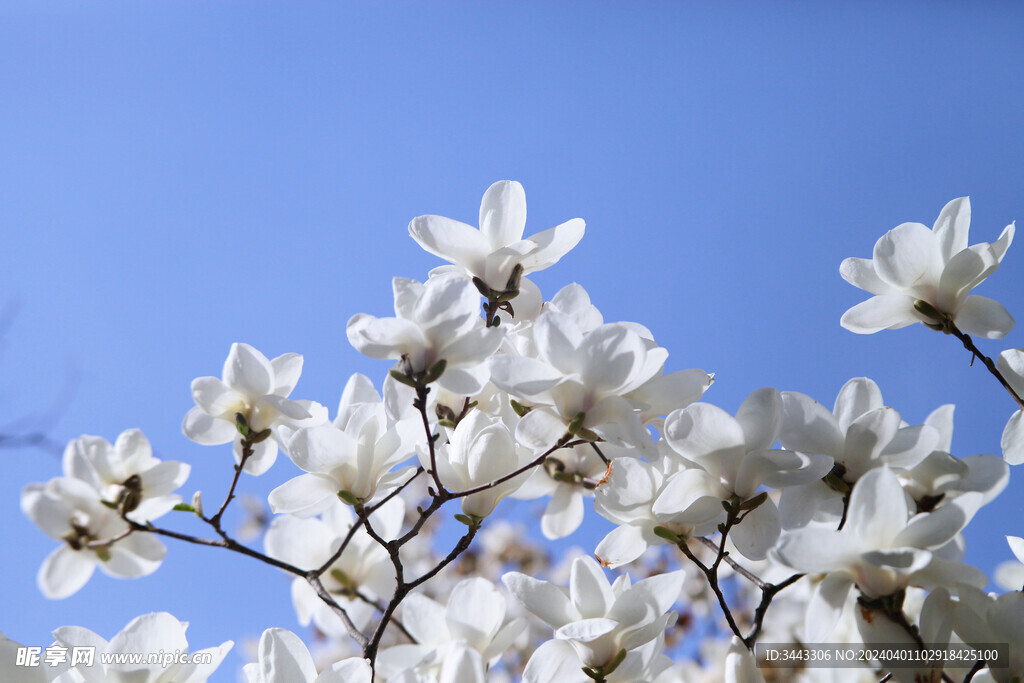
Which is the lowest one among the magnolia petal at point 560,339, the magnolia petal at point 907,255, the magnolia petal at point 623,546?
the magnolia petal at point 623,546

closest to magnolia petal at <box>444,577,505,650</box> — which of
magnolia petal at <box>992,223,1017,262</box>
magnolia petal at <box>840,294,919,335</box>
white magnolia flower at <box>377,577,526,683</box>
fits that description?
white magnolia flower at <box>377,577,526,683</box>

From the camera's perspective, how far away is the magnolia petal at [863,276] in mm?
821

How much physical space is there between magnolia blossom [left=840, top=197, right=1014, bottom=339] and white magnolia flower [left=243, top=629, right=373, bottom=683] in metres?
0.68

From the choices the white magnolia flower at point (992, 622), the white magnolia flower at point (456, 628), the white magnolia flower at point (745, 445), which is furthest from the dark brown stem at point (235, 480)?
the white magnolia flower at point (992, 622)

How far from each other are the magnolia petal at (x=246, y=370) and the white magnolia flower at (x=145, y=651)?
25 cm

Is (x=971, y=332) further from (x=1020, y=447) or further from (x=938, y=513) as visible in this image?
(x=938, y=513)

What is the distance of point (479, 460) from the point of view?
0.71 m

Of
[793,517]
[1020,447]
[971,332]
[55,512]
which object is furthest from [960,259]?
[55,512]

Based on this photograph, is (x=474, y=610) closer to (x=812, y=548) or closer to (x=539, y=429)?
(x=539, y=429)

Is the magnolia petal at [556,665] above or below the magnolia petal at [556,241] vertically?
below

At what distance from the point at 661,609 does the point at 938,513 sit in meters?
0.26

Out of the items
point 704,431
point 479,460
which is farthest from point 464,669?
point 704,431

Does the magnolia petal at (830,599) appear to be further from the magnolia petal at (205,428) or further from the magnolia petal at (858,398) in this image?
the magnolia petal at (205,428)

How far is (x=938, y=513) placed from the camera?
0.49 meters
